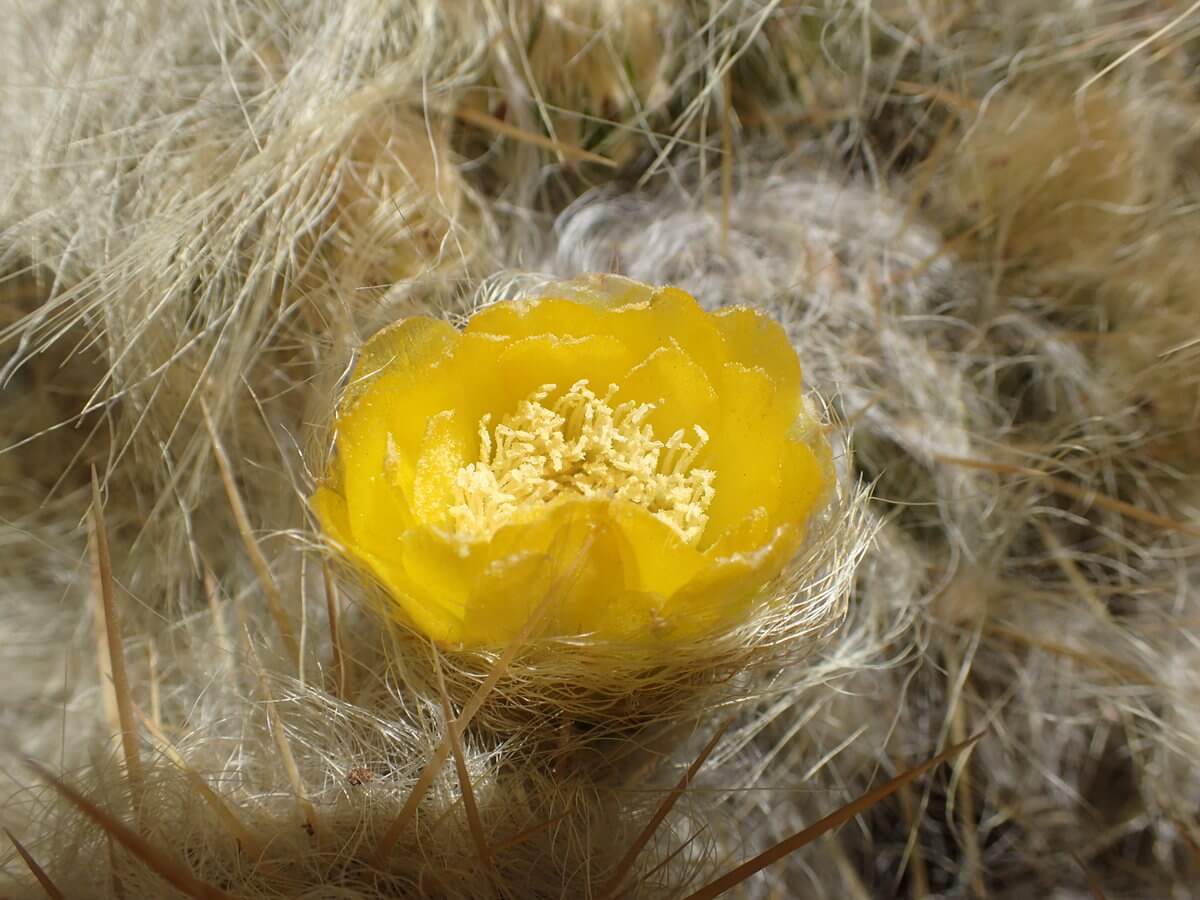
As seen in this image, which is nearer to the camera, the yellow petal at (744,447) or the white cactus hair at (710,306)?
the yellow petal at (744,447)

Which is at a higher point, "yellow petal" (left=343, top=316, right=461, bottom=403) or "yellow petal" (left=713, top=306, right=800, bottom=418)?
"yellow petal" (left=343, top=316, right=461, bottom=403)

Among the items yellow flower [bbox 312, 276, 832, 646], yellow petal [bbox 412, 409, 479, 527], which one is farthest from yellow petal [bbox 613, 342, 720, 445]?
yellow petal [bbox 412, 409, 479, 527]

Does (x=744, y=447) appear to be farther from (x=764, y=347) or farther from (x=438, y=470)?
(x=438, y=470)

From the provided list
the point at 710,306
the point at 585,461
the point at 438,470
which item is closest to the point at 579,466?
the point at 585,461

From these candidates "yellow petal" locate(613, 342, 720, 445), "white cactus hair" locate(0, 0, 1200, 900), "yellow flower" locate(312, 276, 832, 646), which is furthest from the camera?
"white cactus hair" locate(0, 0, 1200, 900)

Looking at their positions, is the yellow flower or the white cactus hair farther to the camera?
the white cactus hair

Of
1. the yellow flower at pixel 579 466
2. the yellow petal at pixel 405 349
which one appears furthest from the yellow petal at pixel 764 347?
the yellow petal at pixel 405 349

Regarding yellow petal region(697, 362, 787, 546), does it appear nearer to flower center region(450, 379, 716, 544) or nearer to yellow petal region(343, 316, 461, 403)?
flower center region(450, 379, 716, 544)

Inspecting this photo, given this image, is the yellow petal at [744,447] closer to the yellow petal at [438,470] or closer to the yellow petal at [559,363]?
the yellow petal at [559,363]
